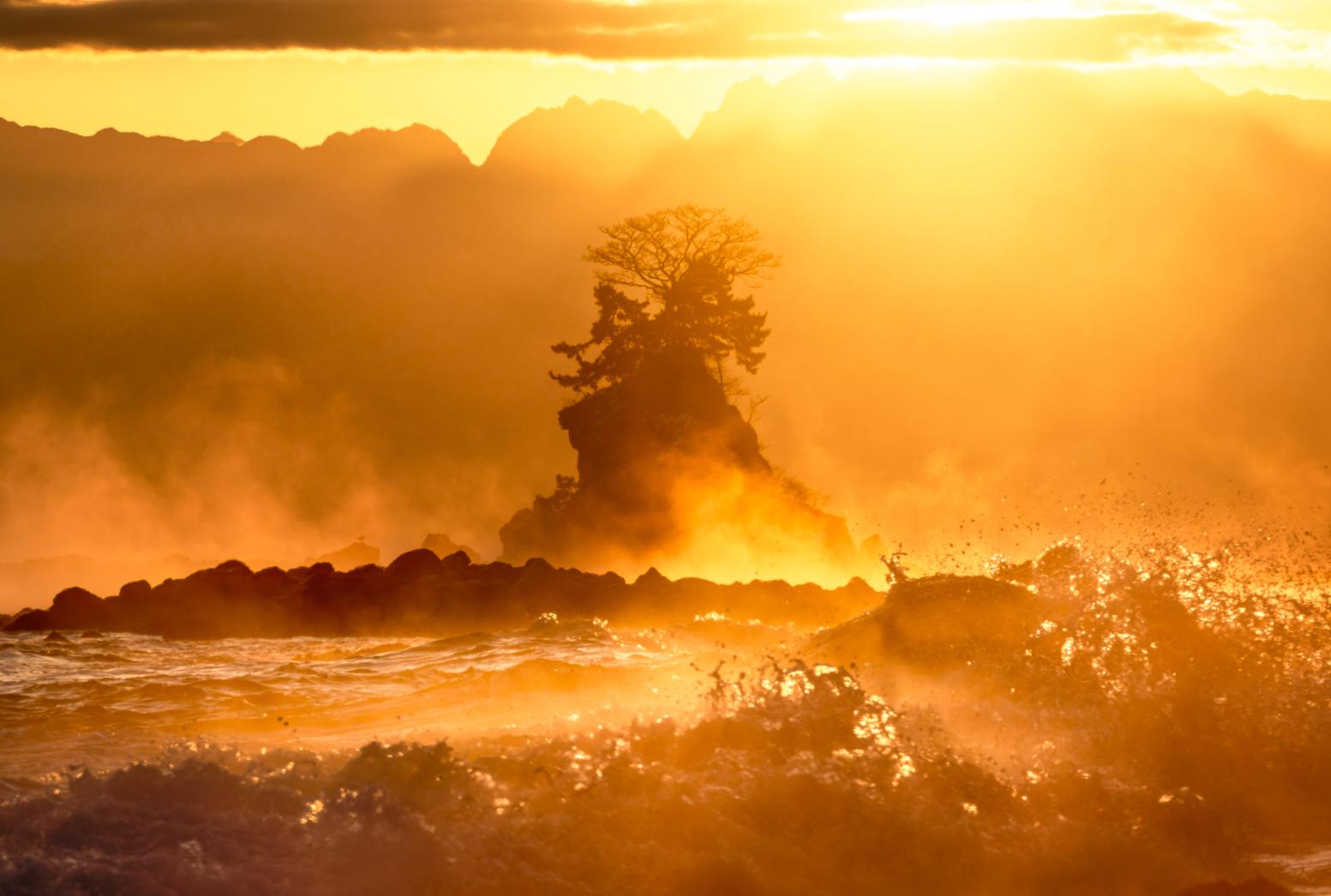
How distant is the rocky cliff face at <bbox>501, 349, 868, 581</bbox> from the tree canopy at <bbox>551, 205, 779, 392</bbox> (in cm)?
94

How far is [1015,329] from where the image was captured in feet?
362

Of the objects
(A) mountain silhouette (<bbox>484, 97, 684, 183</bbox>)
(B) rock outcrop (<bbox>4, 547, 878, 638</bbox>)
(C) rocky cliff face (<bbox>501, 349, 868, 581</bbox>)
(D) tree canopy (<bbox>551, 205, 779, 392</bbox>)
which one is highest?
(A) mountain silhouette (<bbox>484, 97, 684, 183</bbox>)

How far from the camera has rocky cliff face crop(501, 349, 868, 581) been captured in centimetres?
4572

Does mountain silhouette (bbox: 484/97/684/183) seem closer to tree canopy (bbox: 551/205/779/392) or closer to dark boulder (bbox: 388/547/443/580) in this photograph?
tree canopy (bbox: 551/205/779/392)

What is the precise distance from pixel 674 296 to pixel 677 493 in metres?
6.32

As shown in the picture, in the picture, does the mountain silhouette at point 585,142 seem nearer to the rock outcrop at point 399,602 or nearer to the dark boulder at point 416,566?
the dark boulder at point 416,566

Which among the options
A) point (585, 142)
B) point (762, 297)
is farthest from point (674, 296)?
point (585, 142)

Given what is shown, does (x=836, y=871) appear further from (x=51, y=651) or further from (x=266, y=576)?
(x=266, y=576)

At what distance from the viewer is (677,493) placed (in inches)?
1804

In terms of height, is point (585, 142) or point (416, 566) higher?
point (585, 142)

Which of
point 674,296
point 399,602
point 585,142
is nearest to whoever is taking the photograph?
point 399,602

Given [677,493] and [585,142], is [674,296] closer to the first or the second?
[677,493]

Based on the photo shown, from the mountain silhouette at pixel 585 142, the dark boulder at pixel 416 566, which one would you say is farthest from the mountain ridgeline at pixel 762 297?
the dark boulder at pixel 416 566

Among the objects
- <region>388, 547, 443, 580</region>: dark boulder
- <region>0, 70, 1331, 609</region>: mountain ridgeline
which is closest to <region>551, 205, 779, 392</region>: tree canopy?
<region>388, 547, 443, 580</region>: dark boulder
